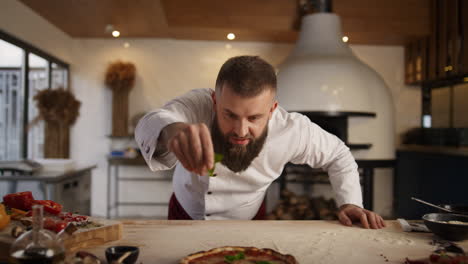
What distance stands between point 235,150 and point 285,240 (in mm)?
491

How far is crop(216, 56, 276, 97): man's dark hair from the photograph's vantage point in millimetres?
1425

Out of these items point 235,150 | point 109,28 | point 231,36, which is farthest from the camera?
point 231,36

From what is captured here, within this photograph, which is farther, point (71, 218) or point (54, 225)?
point (71, 218)

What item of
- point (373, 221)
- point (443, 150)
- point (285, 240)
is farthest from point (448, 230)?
point (443, 150)

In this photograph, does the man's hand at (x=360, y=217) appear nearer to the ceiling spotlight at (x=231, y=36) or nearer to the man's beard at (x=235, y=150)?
the man's beard at (x=235, y=150)

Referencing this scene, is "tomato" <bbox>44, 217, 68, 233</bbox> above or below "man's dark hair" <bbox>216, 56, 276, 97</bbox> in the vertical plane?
below

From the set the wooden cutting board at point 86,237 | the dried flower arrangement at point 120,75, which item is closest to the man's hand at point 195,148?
the wooden cutting board at point 86,237

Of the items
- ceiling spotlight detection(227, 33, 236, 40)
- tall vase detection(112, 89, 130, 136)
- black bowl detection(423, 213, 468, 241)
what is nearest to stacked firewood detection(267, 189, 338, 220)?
ceiling spotlight detection(227, 33, 236, 40)

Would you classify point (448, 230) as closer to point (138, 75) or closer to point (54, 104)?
point (54, 104)

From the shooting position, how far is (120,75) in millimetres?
4660

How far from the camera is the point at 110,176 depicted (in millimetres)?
4984

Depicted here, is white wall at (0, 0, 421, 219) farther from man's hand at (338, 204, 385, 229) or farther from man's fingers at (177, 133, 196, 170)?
man's fingers at (177, 133, 196, 170)

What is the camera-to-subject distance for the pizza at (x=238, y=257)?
1016mm

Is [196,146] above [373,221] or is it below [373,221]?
above
